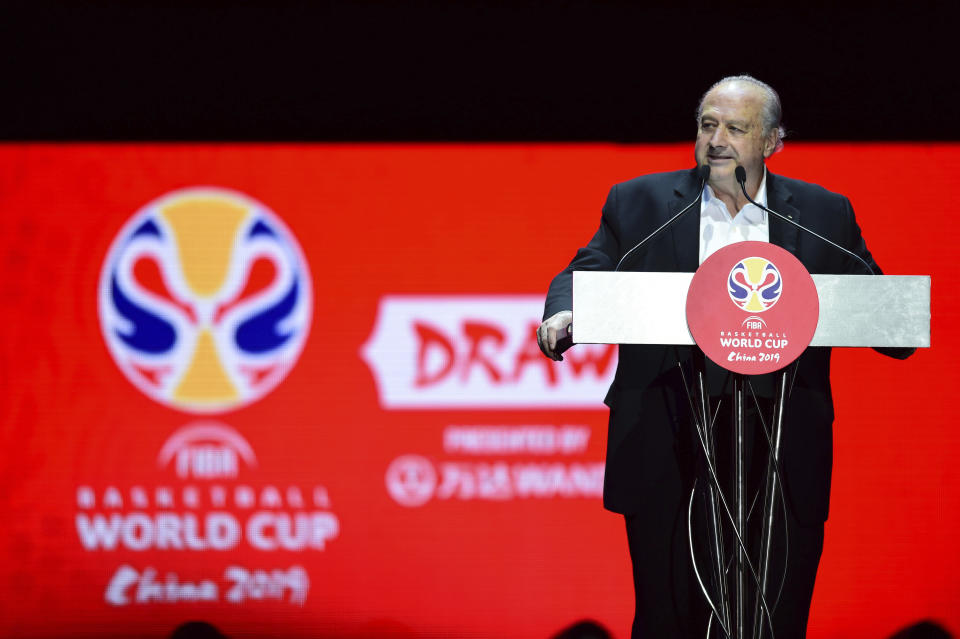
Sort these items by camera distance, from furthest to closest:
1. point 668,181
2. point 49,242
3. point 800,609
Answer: point 49,242 → point 668,181 → point 800,609

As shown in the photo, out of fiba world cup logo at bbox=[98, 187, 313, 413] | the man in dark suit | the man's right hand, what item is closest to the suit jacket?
the man in dark suit

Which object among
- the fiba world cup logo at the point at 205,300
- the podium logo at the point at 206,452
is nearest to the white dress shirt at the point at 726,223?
the fiba world cup logo at the point at 205,300

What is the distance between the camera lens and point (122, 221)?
3.03m

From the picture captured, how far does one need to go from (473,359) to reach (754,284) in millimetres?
1849

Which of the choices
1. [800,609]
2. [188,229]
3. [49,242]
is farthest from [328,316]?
[800,609]

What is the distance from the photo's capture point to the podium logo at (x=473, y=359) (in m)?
3.04

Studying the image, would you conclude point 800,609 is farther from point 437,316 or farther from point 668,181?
point 437,316

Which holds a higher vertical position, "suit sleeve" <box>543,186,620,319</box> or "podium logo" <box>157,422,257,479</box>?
"suit sleeve" <box>543,186,620,319</box>

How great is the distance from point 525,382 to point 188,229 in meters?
1.26

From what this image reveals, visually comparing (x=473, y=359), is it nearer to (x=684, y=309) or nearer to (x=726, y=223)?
(x=726, y=223)

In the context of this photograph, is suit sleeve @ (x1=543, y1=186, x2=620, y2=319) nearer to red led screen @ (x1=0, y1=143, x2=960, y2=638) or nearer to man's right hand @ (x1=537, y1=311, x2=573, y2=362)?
man's right hand @ (x1=537, y1=311, x2=573, y2=362)
